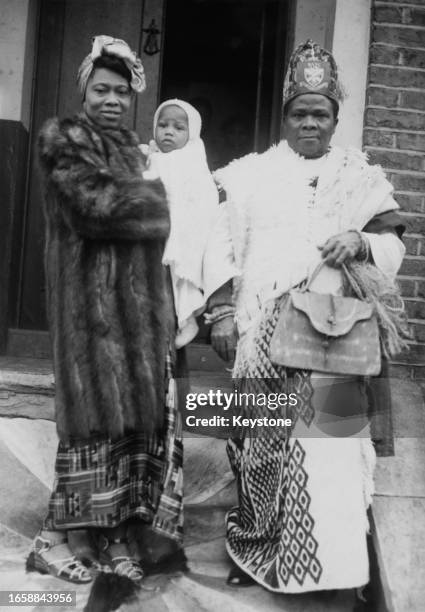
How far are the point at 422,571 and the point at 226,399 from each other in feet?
3.16

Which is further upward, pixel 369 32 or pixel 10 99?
pixel 369 32

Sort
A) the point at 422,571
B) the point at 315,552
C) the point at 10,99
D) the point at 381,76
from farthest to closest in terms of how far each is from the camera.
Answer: the point at 10,99 < the point at 381,76 < the point at 422,571 < the point at 315,552

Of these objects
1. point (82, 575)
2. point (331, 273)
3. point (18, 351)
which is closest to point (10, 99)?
point (18, 351)

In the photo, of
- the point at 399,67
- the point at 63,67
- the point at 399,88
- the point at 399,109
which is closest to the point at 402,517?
the point at 399,109

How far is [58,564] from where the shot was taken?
8.69 ft

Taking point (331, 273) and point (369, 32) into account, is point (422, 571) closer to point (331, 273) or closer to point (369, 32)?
point (331, 273)

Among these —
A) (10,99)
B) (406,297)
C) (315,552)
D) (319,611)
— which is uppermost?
(10,99)

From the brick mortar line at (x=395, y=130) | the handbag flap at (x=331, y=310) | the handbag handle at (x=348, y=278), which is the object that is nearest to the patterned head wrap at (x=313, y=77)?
the handbag handle at (x=348, y=278)

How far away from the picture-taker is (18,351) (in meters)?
4.50

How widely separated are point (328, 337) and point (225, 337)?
450 millimetres

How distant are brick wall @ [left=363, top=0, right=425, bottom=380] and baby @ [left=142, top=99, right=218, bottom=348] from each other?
1.28 metres

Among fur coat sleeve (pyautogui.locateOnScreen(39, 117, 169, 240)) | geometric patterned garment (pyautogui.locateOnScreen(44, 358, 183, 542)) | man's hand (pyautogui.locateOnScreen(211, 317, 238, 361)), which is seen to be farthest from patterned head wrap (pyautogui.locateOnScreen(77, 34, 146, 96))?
geometric patterned garment (pyautogui.locateOnScreen(44, 358, 183, 542))

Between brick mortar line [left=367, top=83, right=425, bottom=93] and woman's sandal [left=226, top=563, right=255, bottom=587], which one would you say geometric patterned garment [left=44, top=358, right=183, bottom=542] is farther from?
brick mortar line [left=367, top=83, right=425, bottom=93]

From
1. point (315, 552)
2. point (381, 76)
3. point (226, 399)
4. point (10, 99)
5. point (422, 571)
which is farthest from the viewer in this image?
point (10, 99)
